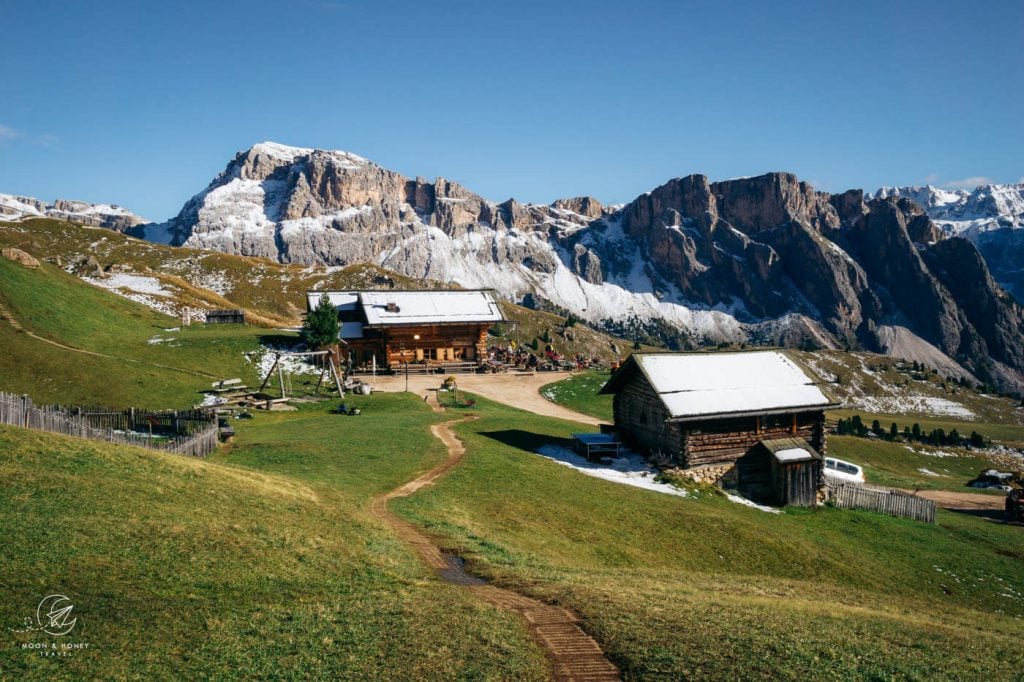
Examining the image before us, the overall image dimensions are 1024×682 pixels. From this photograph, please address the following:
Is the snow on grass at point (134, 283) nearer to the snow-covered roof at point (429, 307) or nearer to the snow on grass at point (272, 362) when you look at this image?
the snow on grass at point (272, 362)

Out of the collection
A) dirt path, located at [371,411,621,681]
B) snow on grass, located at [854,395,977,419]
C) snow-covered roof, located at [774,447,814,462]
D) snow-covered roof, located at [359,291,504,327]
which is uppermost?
snow-covered roof, located at [359,291,504,327]

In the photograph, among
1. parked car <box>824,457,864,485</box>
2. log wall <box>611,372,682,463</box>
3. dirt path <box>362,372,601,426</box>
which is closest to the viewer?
log wall <box>611,372,682,463</box>

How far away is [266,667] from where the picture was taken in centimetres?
1048

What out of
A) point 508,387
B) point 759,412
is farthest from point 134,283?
point 759,412

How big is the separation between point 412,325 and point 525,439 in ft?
98.8

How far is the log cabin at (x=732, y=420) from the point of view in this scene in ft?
110

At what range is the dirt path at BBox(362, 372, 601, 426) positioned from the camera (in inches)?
2090

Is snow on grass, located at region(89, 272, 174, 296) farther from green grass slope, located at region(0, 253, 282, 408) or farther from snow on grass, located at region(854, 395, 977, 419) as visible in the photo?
snow on grass, located at region(854, 395, 977, 419)

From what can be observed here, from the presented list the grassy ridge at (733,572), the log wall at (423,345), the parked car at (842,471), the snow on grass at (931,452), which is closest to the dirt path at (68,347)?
the log wall at (423,345)

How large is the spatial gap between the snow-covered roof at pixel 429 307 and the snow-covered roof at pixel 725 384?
30954 mm

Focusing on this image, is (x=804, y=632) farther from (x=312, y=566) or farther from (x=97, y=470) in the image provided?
(x=97, y=470)

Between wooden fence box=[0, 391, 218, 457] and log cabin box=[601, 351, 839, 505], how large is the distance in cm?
2278

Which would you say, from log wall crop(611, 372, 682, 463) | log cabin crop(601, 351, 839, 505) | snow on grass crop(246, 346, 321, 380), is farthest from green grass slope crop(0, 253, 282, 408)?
log cabin crop(601, 351, 839, 505)

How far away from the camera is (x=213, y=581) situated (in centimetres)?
1331
